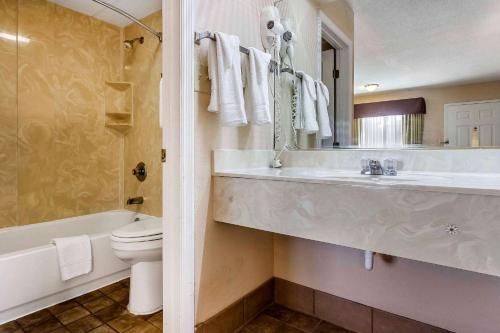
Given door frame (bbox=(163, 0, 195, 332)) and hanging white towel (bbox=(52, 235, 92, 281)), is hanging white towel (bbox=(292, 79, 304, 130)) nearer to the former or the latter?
door frame (bbox=(163, 0, 195, 332))

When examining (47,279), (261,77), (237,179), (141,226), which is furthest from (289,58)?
(47,279)

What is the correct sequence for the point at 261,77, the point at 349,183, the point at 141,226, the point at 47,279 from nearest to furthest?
1. the point at 349,183
2. the point at 261,77
3. the point at 47,279
4. the point at 141,226

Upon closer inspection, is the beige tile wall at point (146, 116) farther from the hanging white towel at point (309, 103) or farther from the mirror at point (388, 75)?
the hanging white towel at point (309, 103)

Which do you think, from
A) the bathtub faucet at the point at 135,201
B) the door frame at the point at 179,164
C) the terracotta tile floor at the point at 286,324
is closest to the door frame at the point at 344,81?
the door frame at the point at 179,164

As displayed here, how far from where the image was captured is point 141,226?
74.3 inches

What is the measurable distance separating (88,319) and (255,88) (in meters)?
1.56

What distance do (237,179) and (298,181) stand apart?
305 millimetres

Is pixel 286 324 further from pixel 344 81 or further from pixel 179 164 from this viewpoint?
pixel 344 81

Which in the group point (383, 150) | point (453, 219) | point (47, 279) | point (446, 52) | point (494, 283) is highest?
point (446, 52)

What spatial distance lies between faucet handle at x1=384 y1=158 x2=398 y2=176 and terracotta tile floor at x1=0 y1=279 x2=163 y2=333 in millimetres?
1411

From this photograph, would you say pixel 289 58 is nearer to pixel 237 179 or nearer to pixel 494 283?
pixel 237 179

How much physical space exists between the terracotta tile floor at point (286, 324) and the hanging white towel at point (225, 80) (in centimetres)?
110

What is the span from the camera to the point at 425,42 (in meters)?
1.34

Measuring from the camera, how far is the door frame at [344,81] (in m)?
1.58
